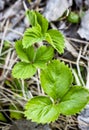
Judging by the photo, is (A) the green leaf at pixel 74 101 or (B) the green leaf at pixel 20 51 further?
(B) the green leaf at pixel 20 51

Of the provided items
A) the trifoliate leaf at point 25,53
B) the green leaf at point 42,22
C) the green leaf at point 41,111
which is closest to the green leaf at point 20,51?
the trifoliate leaf at point 25,53

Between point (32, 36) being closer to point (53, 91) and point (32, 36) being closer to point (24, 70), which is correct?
point (24, 70)

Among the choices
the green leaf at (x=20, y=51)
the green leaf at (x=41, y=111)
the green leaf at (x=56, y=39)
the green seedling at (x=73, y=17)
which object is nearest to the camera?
the green leaf at (x=41, y=111)

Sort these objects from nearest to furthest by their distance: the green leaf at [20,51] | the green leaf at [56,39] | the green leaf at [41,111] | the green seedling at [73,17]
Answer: the green leaf at [41,111] < the green leaf at [56,39] < the green leaf at [20,51] < the green seedling at [73,17]

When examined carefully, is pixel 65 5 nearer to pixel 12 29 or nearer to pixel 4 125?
pixel 12 29

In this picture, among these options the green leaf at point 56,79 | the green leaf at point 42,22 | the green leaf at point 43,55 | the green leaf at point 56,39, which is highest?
the green leaf at point 42,22

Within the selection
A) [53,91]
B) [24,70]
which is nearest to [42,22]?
[24,70]

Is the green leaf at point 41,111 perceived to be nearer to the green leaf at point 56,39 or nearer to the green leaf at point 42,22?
the green leaf at point 56,39
